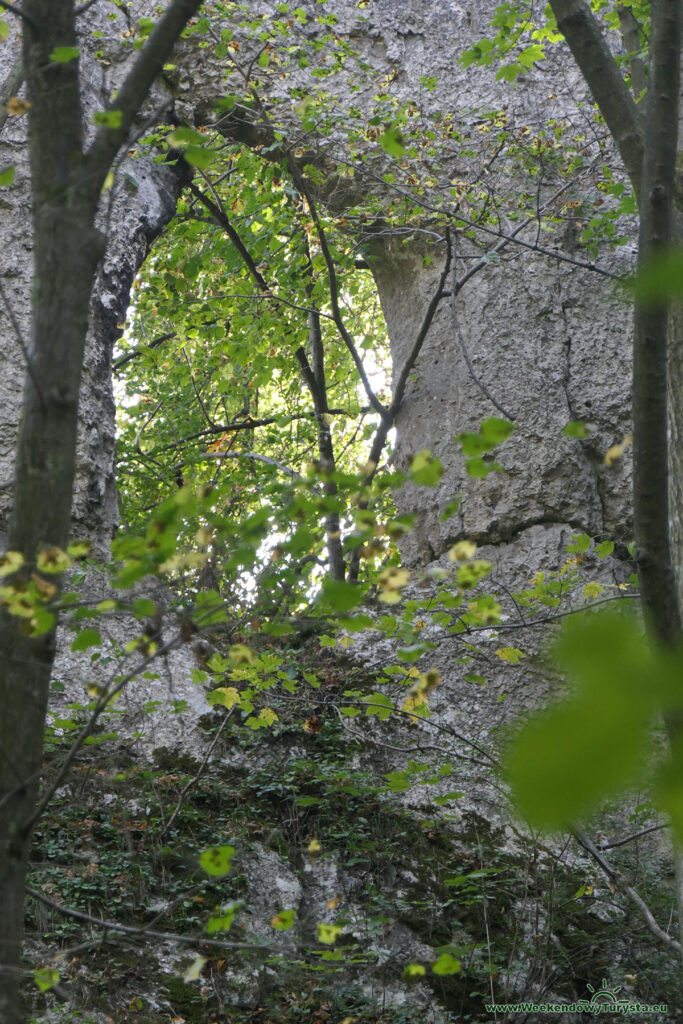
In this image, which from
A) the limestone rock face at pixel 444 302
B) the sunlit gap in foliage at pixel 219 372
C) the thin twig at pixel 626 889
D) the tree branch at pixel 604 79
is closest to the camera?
the tree branch at pixel 604 79

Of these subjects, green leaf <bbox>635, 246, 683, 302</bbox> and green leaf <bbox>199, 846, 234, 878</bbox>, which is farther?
green leaf <bbox>199, 846, 234, 878</bbox>

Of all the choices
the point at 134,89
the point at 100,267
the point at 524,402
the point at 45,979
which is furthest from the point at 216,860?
the point at 524,402

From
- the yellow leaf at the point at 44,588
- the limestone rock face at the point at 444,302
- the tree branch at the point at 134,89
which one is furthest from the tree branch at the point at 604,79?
the yellow leaf at the point at 44,588

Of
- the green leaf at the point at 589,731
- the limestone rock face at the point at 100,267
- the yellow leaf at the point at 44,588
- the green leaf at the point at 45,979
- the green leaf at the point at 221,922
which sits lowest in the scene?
the green leaf at the point at 45,979

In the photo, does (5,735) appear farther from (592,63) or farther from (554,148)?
(554,148)

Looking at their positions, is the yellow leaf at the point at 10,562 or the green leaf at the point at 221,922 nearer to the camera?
the yellow leaf at the point at 10,562

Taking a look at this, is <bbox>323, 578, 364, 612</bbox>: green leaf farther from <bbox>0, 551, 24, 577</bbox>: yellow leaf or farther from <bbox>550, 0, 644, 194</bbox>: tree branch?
<bbox>550, 0, 644, 194</bbox>: tree branch

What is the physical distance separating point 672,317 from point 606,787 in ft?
7.62

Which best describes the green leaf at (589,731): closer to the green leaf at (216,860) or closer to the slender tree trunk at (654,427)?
the green leaf at (216,860)

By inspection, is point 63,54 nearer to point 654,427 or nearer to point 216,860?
point 654,427

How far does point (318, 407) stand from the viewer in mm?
7160

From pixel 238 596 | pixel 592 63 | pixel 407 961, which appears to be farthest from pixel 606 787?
pixel 238 596

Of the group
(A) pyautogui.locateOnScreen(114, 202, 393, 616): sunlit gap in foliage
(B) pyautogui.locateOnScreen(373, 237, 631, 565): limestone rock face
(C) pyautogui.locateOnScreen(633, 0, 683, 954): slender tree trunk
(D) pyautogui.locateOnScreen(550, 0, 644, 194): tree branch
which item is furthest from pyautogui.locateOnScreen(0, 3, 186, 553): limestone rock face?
(C) pyautogui.locateOnScreen(633, 0, 683, 954): slender tree trunk

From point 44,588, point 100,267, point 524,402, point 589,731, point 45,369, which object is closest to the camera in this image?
point 589,731
